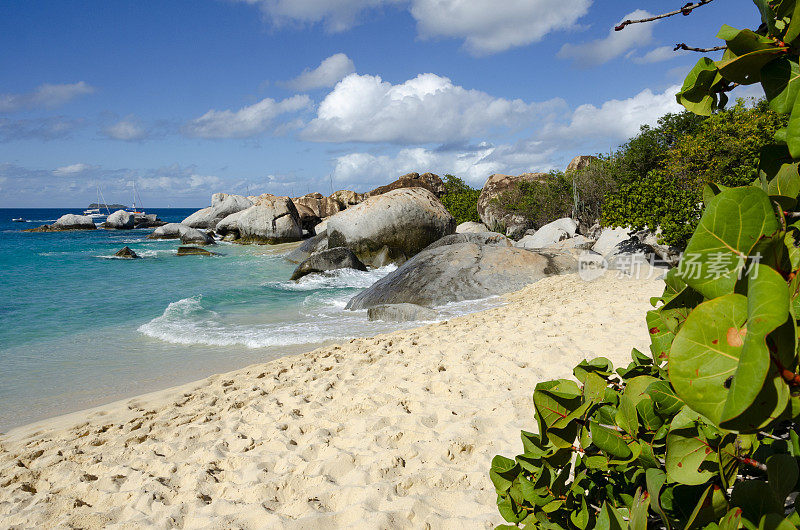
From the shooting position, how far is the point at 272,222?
31422mm

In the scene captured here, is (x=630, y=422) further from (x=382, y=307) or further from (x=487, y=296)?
(x=487, y=296)

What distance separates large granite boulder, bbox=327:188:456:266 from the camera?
18312 mm

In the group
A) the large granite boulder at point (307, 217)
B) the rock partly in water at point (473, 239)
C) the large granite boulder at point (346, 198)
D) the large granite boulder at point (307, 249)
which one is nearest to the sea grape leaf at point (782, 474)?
the rock partly in water at point (473, 239)

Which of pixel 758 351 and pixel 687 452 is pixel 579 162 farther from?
pixel 758 351

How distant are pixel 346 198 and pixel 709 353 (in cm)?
3991

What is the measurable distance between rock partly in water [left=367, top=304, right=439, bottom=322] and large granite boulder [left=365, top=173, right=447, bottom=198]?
26781mm

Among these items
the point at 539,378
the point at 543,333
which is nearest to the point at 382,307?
the point at 543,333

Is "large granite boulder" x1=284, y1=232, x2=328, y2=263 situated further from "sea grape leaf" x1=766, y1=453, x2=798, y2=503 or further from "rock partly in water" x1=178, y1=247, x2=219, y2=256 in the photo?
"sea grape leaf" x1=766, y1=453, x2=798, y2=503

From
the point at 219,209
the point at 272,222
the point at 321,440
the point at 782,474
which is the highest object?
the point at 219,209

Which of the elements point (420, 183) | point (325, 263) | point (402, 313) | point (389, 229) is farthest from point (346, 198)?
point (402, 313)

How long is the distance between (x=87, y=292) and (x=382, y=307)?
1178 cm

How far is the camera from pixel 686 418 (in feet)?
3.06

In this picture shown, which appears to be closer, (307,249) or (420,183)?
(307,249)

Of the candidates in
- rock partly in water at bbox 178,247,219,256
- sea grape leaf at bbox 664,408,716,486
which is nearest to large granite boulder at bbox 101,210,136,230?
rock partly in water at bbox 178,247,219,256
